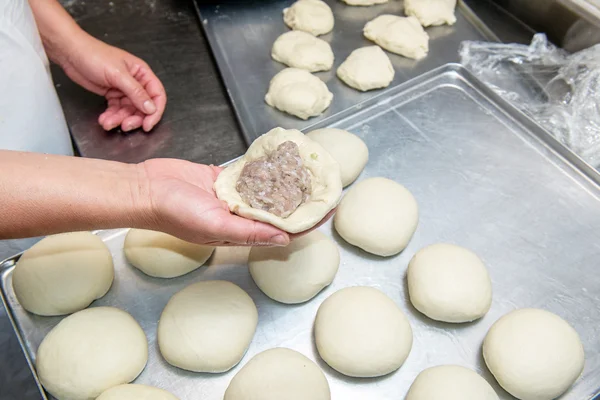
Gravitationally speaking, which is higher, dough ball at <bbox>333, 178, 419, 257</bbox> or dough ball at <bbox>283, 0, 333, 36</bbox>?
dough ball at <bbox>283, 0, 333, 36</bbox>

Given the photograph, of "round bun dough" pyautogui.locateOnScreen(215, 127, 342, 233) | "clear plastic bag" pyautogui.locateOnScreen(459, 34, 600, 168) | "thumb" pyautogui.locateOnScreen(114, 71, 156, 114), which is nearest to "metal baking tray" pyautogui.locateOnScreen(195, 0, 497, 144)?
"clear plastic bag" pyautogui.locateOnScreen(459, 34, 600, 168)

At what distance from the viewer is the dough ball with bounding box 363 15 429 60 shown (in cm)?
249

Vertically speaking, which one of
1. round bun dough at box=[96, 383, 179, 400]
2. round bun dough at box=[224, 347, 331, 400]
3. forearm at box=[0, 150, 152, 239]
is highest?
forearm at box=[0, 150, 152, 239]

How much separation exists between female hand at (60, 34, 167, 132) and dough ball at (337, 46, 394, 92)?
2.84ft

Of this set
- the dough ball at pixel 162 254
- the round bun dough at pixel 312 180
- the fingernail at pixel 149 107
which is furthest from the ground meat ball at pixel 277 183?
the fingernail at pixel 149 107

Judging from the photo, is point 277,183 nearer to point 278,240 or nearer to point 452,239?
point 278,240

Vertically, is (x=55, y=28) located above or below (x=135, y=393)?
above

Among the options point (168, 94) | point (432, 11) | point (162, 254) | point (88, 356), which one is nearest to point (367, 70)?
point (432, 11)

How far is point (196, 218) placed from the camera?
1.24 meters

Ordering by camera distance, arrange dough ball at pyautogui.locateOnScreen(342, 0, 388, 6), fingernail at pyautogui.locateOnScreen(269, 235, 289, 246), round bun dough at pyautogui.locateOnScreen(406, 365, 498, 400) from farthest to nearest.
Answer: dough ball at pyautogui.locateOnScreen(342, 0, 388, 6)
round bun dough at pyautogui.locateOnScreen(406, 365, 498, 400)
fingernail at pyautogui.locateOnScreen(269, 235, 289, 246)

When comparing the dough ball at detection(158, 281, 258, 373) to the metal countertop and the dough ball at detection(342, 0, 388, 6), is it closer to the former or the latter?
the metal countertop

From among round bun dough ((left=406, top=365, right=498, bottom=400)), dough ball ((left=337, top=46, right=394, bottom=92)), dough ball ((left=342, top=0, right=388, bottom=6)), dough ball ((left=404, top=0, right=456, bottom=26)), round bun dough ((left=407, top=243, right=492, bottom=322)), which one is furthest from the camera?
dough ball ((left=342, top=0, right=388, bottom=6))

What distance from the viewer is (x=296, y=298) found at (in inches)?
63.5

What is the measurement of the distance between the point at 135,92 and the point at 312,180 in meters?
1.10
